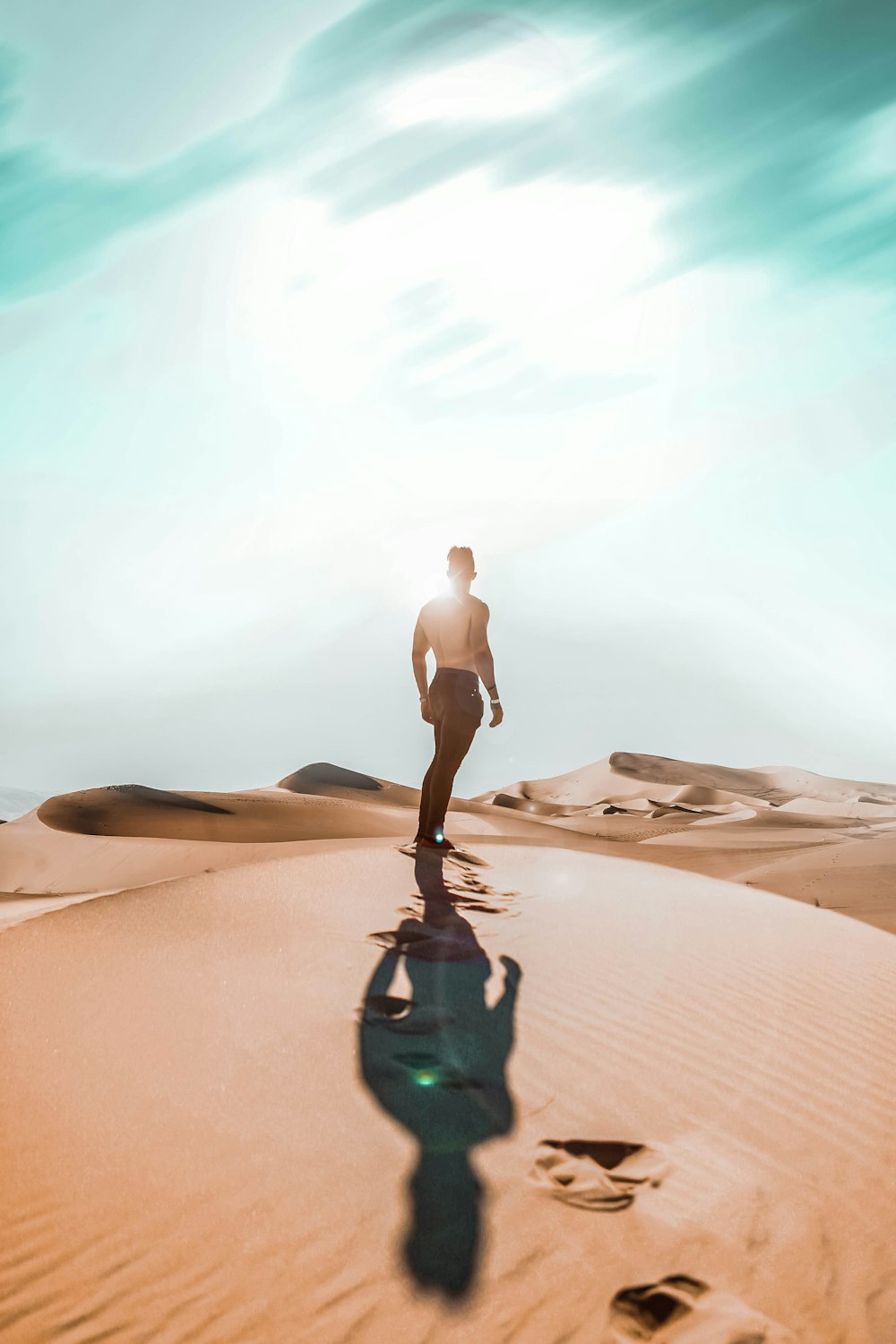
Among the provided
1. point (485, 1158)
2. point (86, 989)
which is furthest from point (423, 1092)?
point (86, 989)

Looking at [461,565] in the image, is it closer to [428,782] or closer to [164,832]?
[428,782]

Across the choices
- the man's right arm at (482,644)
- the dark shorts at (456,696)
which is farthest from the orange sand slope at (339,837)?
the man's right arm at (482,644)

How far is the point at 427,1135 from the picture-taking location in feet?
10.0

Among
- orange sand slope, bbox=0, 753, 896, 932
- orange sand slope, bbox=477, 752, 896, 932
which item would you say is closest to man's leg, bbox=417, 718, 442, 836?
orange sand slope, bbox=0, 753, 896, 932

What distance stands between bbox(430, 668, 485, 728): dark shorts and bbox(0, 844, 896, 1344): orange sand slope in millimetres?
2049

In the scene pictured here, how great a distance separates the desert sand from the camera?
233 centimetres

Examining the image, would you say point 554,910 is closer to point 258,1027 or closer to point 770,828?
point 258,1027

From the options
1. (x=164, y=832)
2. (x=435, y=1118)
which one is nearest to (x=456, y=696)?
(x=435, y=1118)

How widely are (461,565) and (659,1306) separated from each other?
552cm

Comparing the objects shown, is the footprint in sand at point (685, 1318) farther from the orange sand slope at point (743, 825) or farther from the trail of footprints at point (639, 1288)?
the orange sand slope at point (743, 825)

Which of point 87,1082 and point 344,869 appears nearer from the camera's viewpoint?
point 87,1082

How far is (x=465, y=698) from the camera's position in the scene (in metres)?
7.17

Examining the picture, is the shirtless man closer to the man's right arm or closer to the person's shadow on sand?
the man's right arm

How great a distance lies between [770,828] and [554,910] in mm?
19835
